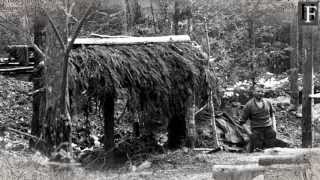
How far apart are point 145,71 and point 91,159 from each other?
7.78 feet

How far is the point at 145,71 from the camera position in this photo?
42.7 ft

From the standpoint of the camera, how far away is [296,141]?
16.5 m

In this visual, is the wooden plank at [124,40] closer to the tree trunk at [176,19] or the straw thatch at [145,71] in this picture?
the straw thatch at [145,71]

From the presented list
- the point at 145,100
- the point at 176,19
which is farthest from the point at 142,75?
the point at 176,19

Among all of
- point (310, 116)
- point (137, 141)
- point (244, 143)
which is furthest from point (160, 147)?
point (310, 116)

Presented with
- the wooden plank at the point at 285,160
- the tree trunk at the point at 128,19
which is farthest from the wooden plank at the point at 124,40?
the wooden plank at the point at 285,160

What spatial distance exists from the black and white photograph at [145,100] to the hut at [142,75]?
26 millimetres

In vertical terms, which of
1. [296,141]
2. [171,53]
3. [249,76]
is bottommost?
[296,141]

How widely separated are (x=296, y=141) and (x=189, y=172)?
5686mm

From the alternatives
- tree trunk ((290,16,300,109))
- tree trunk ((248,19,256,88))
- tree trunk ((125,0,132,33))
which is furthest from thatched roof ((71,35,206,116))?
tree trunk ((290,16,300,109))

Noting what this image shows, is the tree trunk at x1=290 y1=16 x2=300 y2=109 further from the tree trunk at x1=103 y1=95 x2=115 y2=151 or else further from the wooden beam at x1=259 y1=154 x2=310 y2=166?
the wooden beam at x1=259 y1=154 x2=310 y2=166

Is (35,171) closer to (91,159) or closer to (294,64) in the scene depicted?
(91,159)

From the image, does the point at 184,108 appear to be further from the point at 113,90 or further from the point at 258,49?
the point at 258,49

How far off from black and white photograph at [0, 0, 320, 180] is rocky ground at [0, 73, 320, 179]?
36mm
